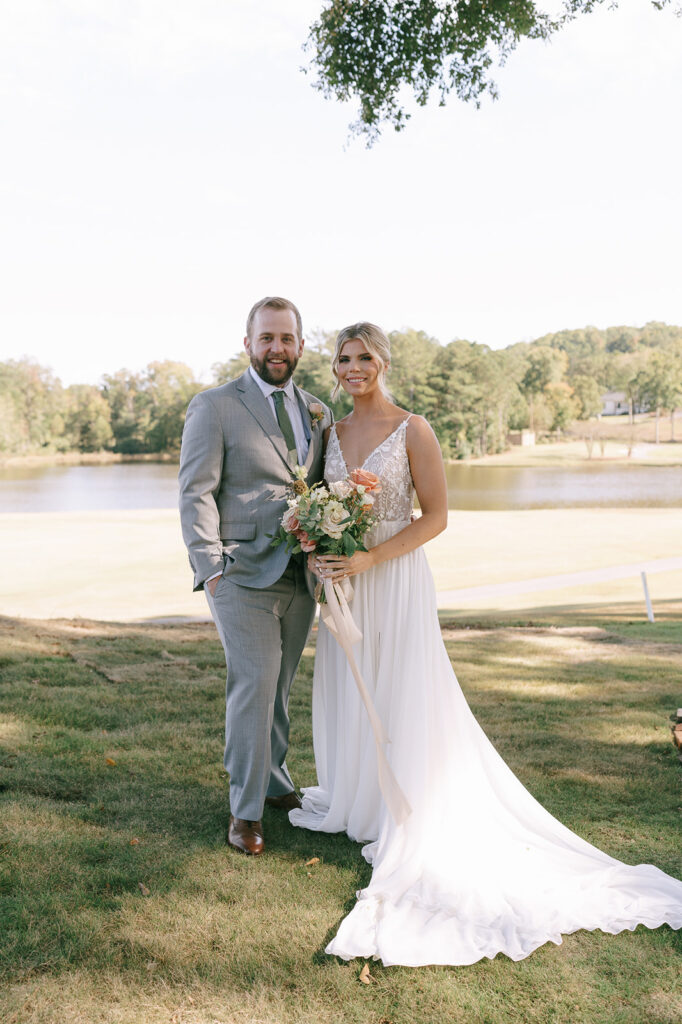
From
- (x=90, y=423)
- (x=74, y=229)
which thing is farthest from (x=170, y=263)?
(x=90, y=423)

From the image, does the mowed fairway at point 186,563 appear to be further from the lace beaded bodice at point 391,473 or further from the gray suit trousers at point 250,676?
the lace beaded bodice at point 391,473

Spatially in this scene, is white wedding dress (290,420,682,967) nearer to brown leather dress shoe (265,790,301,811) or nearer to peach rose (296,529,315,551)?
brown leather dress shoe (265,790,301,811)

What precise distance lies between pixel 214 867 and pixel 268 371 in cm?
217

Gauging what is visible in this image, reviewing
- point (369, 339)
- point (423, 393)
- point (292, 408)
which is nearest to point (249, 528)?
point (292, 408)

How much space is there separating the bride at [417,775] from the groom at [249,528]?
9.8 inches

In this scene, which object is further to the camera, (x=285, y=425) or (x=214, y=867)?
(x=285, y=425)

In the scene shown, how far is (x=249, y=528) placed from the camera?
387cm

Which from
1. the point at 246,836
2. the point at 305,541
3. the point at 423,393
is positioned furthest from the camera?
the point at 423,393

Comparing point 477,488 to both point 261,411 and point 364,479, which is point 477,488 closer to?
point 261,411

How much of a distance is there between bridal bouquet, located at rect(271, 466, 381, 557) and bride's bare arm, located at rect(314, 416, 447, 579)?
0.59 feet

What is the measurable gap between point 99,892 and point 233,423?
2008 millimetres

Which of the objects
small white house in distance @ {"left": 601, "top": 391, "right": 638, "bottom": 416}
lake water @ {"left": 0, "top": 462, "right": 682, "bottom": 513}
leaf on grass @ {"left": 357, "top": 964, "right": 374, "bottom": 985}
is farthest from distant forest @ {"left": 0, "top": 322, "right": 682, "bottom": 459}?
leaf on grass @ {"left": 357, "top": 964, "right": 374, "bottom": 985}

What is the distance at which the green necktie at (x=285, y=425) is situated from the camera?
3994 millimetres

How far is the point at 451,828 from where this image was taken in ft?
11.7
